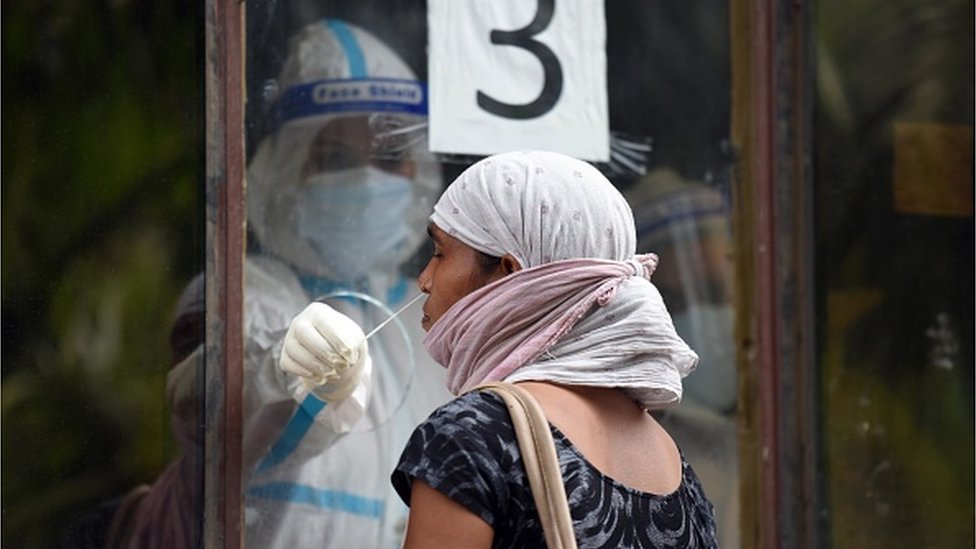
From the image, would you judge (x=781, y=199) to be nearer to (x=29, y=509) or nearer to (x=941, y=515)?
(x=941, y=515)

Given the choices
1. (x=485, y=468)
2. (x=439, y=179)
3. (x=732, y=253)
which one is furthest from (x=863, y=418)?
(x=485, y=468)

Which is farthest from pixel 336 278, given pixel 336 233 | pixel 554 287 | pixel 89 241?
pixel 554 287

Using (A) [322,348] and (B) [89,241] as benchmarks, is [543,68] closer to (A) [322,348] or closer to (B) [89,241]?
(A) [322,348]

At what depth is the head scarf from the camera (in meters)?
2.41

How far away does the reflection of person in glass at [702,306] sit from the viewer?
483 cm

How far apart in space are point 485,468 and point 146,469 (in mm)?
1903

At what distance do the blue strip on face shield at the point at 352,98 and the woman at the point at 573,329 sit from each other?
1796 mm

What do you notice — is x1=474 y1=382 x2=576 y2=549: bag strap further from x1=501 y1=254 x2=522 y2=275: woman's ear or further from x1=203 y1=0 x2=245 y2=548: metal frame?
x1=203 y1=0 x2=245 y2=548: metal frame

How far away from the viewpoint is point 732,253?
16.3ft

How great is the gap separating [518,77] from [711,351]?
0.91m

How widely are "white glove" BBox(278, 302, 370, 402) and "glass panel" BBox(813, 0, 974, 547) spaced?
1.68m

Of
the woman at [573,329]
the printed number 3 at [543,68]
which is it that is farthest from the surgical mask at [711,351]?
the woman at [573,329]

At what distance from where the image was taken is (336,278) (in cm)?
431

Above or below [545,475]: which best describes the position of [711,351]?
below
